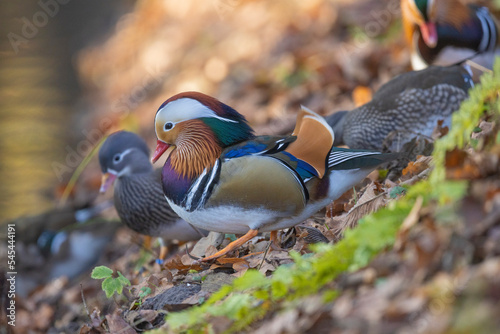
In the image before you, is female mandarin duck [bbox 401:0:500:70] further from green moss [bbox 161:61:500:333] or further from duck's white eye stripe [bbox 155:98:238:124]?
green moss [bbox 161:61:500:333]

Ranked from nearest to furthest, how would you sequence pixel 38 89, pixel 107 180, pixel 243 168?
pixel 243 168
pixel 107 180
pixel 38 89

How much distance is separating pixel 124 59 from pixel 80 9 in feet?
13.5

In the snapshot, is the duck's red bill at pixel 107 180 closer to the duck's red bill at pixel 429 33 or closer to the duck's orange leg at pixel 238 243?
the duck's orange leg at pixel 238 243

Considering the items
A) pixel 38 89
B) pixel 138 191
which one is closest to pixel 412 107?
pixel 138 191

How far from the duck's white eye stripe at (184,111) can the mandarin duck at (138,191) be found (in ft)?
4.04

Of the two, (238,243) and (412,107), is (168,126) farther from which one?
(412,107)

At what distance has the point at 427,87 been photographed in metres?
4.62

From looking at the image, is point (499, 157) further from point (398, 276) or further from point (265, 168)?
point (265, 168)

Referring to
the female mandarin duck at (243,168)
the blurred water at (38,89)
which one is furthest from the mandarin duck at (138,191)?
the blurred water at (38,89)

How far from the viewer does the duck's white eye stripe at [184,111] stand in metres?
3.39

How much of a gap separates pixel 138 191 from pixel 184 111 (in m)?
1.78

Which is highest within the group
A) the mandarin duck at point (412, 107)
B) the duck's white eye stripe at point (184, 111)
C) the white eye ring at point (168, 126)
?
the duck's white eye stripe at point (184, 111)

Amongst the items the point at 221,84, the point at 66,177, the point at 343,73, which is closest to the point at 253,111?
the point at 343,73

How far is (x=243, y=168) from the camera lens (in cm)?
320
